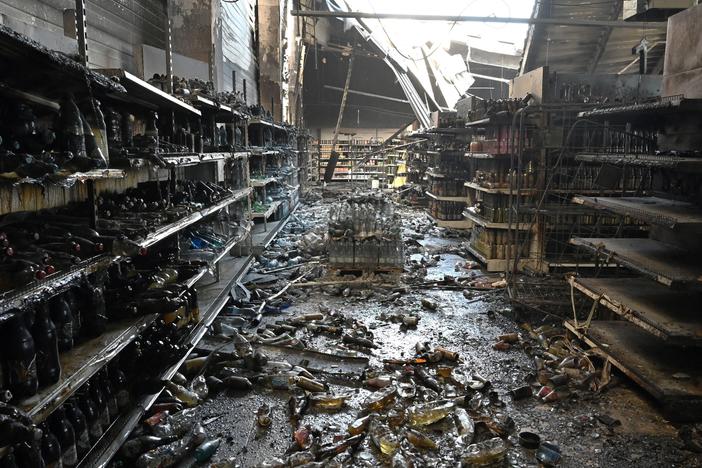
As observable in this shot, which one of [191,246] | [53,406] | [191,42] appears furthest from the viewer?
[191,42]

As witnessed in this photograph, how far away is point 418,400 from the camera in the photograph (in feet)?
12.5

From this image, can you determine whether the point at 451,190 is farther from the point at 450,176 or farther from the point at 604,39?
the point at 604,39

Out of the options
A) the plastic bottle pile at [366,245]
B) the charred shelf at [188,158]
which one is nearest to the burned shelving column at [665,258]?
the plastic bottle pile at [366,245]

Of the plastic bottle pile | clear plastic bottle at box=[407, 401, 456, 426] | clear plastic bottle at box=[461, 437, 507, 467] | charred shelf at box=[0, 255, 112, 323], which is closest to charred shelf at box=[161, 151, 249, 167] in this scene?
charred shelf at box=[0, 255, 112, 323]

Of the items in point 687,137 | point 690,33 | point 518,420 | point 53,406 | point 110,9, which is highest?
point 110,9

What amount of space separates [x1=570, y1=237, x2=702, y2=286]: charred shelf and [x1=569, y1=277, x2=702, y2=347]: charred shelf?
307mm

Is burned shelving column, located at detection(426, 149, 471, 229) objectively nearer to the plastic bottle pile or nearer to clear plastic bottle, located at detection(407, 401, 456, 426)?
the plastic bottle pile

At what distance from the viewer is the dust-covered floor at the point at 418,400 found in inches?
124

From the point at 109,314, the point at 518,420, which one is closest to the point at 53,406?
the point at 109,314

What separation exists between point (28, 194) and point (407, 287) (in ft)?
15.8

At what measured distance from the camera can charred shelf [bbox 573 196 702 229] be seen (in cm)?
333

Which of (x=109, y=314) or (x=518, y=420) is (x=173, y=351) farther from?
(x=518, y=420)

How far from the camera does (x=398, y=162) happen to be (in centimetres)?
2142

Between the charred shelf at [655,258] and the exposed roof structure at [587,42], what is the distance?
7571 mm
